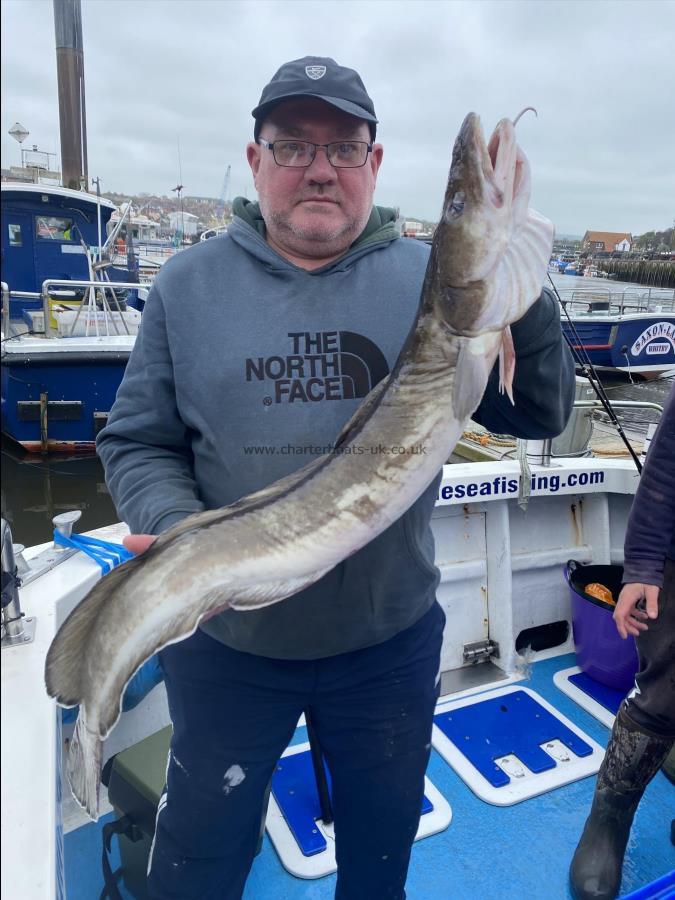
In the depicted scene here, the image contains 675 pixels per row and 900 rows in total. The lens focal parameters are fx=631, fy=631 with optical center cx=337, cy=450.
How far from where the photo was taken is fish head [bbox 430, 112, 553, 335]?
5.51ft

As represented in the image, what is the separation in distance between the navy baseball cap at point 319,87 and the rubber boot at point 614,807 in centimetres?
263

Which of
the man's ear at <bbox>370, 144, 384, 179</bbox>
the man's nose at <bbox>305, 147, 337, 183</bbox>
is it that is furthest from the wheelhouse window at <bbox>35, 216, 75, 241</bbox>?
the man's nose at <bbox>305, 147, 337, 183</bbox>

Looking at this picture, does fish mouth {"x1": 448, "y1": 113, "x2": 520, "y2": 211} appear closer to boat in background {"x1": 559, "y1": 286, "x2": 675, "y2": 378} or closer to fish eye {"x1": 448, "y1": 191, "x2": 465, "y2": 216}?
fish eye {"x1": 448, "y1": 191, "x2": 465, "y2": 216}

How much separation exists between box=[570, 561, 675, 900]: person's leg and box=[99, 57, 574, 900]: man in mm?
1028

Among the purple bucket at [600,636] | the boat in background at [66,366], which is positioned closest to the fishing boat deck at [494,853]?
the purple bucket at [600,636]

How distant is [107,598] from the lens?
1.71m

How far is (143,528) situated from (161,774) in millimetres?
1322

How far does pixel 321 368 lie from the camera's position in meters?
2.05

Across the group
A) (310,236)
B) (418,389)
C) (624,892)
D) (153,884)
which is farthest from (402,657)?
(624,892)

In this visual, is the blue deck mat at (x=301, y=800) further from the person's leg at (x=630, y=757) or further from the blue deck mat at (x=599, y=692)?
the blue deck mat at (x=599, y=692)

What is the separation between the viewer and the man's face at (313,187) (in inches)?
80.4

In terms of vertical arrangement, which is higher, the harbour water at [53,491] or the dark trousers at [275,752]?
the dark trousers at [275,752]

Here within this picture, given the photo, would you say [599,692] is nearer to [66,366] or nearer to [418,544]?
[418,544]

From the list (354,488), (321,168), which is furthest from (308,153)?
(354,488)
